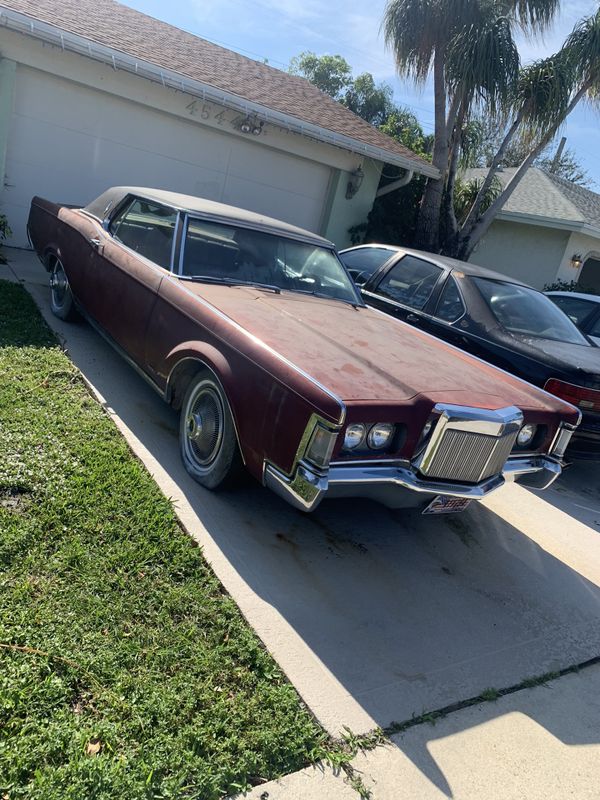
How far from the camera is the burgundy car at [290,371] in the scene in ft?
10.1

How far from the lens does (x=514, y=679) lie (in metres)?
2.98

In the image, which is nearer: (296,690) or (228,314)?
(296,690)

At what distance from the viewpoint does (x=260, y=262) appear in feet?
15.8

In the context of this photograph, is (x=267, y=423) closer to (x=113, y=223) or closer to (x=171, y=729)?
(x=171, y=729)

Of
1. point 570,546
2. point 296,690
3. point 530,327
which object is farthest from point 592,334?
point 296,690

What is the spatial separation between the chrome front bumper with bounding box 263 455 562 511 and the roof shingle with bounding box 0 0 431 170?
752cm

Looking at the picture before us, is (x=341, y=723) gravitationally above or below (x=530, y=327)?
below

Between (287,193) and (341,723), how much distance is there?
32.3ft

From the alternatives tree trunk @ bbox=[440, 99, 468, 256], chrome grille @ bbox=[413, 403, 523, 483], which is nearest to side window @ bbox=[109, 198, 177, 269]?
chrome grille @ bbox=[413, 403, 523, 483]

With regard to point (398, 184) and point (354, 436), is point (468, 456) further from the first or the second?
point (398, 184)

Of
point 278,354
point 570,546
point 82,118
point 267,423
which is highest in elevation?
point 82,118

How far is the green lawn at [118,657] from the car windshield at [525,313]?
146 inches

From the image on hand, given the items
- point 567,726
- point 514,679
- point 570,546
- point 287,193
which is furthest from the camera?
point 287,193

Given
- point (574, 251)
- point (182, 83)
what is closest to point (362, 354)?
point (182, 83)
